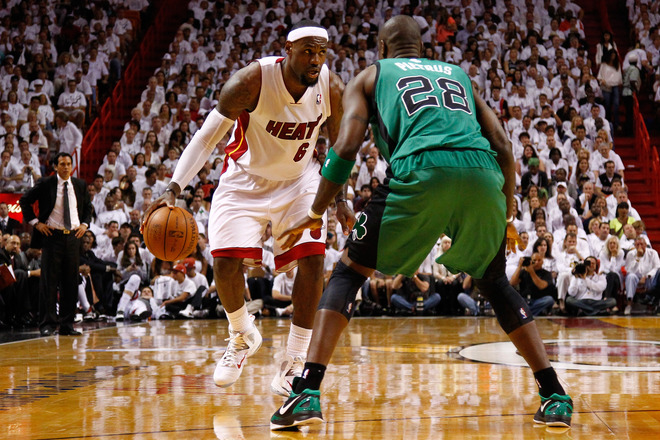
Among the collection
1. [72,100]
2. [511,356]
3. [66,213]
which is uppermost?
[72,100]

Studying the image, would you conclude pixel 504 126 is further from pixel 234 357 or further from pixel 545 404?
pixel 545 404

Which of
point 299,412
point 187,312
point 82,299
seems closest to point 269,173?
point 299,412

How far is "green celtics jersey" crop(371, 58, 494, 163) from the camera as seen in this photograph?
3.24 metres

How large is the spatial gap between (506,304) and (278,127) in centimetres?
165

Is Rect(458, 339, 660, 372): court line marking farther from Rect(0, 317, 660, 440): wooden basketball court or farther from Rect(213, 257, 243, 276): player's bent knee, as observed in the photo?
Rect(213, 257, 243, 276): player's bent knee

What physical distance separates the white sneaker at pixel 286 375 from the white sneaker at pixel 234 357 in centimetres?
22

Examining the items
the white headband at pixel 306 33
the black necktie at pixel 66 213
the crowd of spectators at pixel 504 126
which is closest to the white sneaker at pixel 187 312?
the crowd of spectators at pixel 504 126

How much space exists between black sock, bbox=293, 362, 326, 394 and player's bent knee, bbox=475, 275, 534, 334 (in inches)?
31.5

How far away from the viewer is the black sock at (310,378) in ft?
10.4

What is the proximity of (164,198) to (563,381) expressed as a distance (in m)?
2.37

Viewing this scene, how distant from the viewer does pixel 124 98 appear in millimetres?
18172

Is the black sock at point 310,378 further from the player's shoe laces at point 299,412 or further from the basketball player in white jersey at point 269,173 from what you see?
the basketball player in white jersey at point 269,173

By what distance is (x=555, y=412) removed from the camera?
3.13 metres

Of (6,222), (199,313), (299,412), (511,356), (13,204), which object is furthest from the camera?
(13,204)
